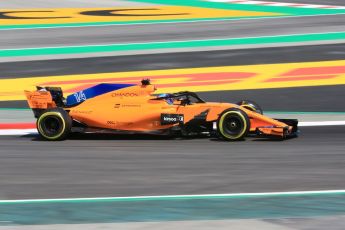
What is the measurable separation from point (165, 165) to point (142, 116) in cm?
219

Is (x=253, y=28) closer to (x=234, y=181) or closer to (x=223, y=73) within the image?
(x=223, y=73)

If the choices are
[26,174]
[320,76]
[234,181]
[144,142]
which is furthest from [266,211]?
[320,76]

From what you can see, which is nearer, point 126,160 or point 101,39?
point 126,160

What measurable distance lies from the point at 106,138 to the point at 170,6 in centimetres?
2105

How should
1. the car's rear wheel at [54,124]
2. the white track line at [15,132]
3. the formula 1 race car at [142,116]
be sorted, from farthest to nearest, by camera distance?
the white track line at [15,132], the car's rear wheel at [54,124], the formula 1 race car at [142,116]

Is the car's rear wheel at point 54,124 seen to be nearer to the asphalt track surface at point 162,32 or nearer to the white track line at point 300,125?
the white track line at point 300,125

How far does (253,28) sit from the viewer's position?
27.5 metres

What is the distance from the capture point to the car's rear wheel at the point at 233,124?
12.5 m

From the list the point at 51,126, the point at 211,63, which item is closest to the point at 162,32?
the point at 211,63

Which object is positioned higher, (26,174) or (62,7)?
(62,7)

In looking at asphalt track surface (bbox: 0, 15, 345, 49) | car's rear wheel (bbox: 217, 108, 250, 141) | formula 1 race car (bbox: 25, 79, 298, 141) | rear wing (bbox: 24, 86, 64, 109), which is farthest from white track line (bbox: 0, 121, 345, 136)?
asphalt track surface (bbox: 0, 15, 345, 49)

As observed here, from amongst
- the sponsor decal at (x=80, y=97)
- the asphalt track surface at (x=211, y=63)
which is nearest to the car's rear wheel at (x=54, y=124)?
the sponsor decal at (x=80, y=97)

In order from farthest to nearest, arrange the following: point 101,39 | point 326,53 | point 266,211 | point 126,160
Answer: point 101,39, point 326,53, point 126,160, point 266,211

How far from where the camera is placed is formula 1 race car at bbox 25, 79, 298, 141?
12766mm
